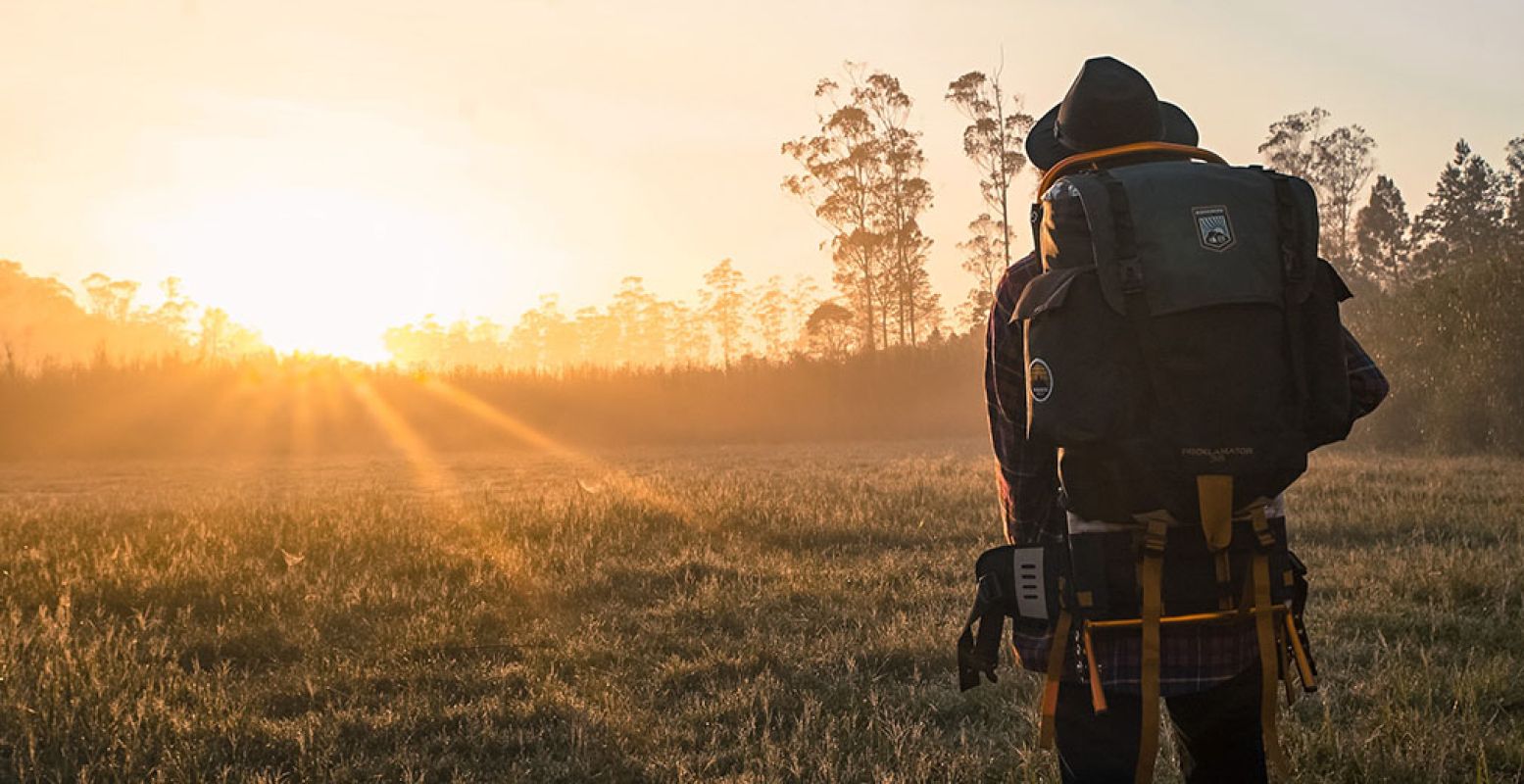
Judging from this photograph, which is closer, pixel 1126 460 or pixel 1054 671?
pixel 1126 460

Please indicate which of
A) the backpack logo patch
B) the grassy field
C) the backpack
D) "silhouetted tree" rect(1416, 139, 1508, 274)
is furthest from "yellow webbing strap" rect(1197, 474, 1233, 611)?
"silhouetted tree" rect(1416, 139, 1508, 274)

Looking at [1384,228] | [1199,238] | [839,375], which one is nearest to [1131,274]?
[1199,238]

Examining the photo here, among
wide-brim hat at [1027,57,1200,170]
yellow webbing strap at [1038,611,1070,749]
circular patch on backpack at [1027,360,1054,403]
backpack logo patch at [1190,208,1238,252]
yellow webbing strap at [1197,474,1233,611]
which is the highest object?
wide-brim hat at [1027,57,1200,170]

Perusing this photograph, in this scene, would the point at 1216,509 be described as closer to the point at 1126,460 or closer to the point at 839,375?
the point at 1126,460

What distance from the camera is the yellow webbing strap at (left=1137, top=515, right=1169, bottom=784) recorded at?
6.64 ft

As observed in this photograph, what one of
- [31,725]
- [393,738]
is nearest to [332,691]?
[393,738]

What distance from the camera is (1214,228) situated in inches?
78.0

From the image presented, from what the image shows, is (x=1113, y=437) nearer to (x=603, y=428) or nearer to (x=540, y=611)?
(x=540, y=611)

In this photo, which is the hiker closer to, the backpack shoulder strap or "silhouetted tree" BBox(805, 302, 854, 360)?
the backpack shoulder strap

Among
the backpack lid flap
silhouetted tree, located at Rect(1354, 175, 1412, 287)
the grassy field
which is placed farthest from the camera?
silhouetted tree, located at Rect(1354, 175, 1412, 287)

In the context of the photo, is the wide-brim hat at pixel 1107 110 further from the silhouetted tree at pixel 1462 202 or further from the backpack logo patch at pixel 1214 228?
the silhouetted tree at pixel 1462 202

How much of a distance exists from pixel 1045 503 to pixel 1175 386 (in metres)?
0.47

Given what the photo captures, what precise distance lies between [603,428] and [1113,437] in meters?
34.4

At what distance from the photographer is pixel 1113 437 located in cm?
199
